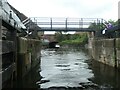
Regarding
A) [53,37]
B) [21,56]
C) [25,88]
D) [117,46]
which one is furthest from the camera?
[53,37]

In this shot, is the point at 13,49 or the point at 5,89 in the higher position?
the point at 13,49

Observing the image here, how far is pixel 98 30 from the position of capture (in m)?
35.5

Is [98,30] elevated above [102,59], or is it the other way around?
[98,30]

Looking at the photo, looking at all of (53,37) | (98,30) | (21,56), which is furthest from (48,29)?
(53,37)

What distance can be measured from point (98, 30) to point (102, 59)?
7.32m

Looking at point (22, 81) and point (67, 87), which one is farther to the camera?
point (22, 81)

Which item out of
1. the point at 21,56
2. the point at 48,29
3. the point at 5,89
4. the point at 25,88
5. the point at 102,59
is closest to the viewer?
the point at 5,89

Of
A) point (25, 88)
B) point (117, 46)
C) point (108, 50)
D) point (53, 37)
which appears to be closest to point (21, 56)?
point (25, 88)

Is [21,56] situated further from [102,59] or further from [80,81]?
[102,59]

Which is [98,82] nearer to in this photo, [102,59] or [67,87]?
[67,87]

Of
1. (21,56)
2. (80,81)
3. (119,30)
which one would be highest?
(119,30)

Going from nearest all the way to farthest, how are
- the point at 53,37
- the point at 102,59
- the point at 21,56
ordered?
the point at 21,56 → the point at 102,59 → the point at 53,37

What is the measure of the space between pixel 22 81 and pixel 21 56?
1.94m

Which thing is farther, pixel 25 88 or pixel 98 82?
pixel 98 82
